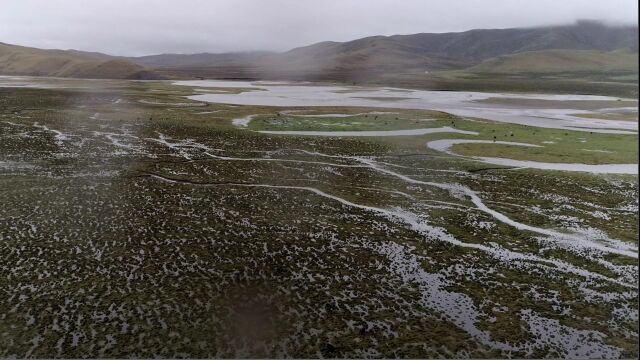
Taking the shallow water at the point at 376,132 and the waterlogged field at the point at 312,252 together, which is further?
the shallow water at the point at 376,132

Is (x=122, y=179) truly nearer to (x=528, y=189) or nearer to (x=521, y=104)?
(x=528, y=189)

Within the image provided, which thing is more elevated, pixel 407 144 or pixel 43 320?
pixel 407 144

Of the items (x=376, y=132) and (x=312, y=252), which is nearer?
(x=312, y=252)

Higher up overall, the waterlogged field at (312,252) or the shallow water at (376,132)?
the shallow water at (376,132)

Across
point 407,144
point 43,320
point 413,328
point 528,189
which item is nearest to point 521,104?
point 407,144

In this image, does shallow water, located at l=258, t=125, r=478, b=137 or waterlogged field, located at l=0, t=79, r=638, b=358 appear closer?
waterlogged field, located at l=0, t=79, r=638, b=358

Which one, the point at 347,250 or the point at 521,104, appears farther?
the point at 521,104

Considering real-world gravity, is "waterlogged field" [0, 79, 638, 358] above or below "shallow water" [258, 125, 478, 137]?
below

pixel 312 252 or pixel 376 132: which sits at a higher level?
pixel 376 132
